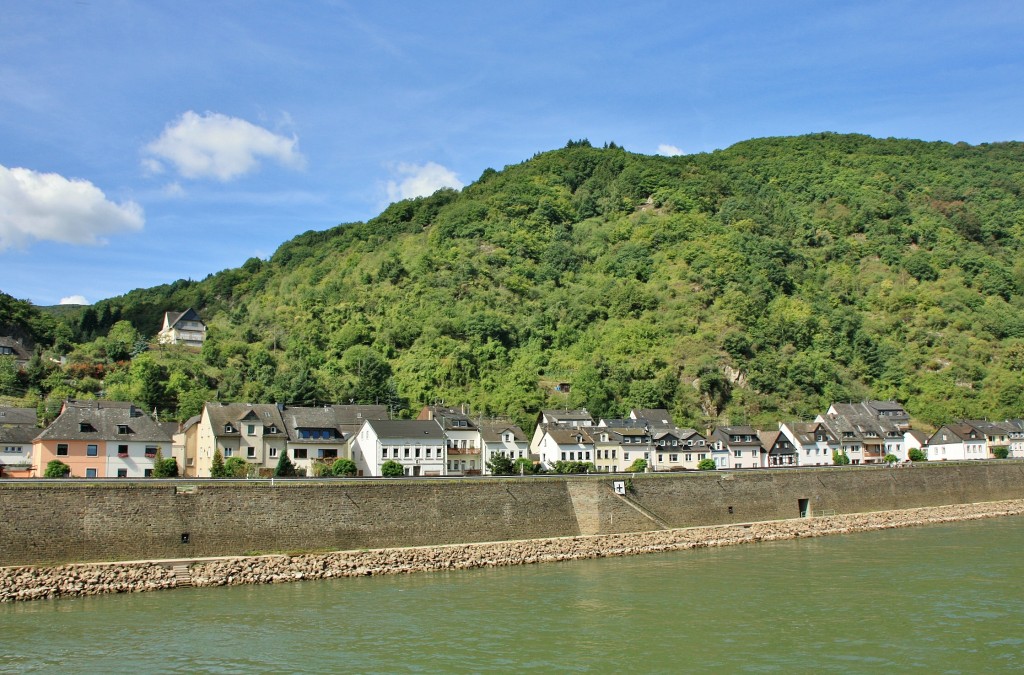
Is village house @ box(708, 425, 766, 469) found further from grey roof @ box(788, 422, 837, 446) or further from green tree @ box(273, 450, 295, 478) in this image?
green tree @ box(273, 450, 295, 478)

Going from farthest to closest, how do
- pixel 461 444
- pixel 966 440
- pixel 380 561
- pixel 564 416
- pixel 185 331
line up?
pixel 185 331
pixel 966 440
pixel 564 416
pixel 461 444
pixel 380 561

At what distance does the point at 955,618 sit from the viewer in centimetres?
2553

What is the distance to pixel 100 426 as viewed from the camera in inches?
1626

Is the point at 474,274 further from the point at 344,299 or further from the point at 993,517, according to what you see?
the point at 993,517

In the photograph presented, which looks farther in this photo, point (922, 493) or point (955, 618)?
point (922, 493)

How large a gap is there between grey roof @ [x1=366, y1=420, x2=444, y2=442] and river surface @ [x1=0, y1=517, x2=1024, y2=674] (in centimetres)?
1669

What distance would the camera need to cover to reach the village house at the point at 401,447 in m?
48.2

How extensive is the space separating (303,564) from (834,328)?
78227 millimetres

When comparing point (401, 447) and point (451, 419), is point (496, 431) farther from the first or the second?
point (401, 447)

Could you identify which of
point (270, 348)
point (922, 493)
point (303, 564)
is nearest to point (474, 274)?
point (270, 348)

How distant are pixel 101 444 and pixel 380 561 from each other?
17.5m

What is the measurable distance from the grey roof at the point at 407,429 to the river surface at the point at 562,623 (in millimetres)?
16689

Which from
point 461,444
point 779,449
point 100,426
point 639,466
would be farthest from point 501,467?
point 779,449

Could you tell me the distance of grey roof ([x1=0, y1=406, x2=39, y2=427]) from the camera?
4925 cm
